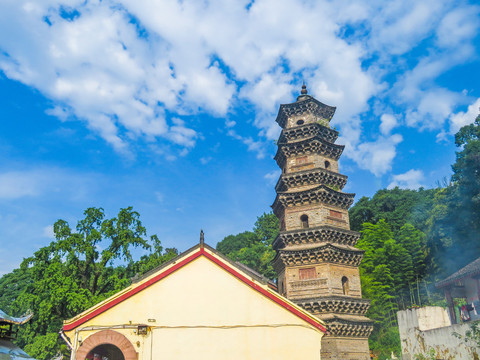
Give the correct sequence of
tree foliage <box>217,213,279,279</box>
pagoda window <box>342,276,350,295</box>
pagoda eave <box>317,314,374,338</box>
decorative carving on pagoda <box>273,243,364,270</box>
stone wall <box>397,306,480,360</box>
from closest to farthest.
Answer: stone wall <box>397,306,480,360</box>
pagoda eave <box>317,314,374,338</box>
decorative carving on pagoda <box>273,243,364,270</box>
pagoda window <box>342,276,350,295</box>
tree foliage <box>217,213,279,279</box>

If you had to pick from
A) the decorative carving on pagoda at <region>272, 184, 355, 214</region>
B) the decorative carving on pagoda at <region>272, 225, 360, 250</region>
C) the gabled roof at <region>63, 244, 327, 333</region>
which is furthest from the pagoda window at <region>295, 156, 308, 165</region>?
the gabled roof at <region>63, 244, 327, 333</region>

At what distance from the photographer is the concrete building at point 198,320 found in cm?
1410

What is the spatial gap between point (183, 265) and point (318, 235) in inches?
466

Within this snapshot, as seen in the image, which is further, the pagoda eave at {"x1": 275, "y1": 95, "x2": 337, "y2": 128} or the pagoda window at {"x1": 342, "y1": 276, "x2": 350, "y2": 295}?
the pagoda eave at {"x1": 275, "y1": 95, "x2": 337, "y2": 128}

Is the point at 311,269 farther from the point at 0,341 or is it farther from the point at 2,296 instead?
the point at 2,296

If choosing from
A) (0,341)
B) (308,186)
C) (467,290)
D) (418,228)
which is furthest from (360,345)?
(418,228)

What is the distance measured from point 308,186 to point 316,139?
3.49 meters

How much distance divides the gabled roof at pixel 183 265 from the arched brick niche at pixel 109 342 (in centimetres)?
66

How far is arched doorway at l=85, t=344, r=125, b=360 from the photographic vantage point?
51.1 ft

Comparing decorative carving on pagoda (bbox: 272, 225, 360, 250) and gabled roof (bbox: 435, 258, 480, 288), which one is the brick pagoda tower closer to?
decorative carving on pagoda (bbox: 272, 225, 360, 250)

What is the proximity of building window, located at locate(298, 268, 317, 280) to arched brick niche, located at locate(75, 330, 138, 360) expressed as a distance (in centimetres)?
1295

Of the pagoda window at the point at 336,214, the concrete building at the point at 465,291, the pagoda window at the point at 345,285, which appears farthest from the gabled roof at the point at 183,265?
the pagoda window at the point at 336,214

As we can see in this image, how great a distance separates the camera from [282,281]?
26000 mm

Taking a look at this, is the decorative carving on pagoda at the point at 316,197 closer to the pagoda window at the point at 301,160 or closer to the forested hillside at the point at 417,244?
the pagoda window at the point at 301,160
